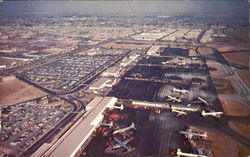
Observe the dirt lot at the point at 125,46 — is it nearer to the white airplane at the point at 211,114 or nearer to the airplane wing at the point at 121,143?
the white airplane at the point at 211,114

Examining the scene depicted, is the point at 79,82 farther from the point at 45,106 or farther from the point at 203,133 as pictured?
the point at 203,133

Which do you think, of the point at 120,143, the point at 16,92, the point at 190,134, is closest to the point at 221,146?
the point at 190,134

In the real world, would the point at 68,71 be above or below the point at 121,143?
above

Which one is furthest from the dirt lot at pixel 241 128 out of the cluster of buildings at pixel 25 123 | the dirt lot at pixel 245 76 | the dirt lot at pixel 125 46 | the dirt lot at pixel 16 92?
the dirt lot at pixel 125 46

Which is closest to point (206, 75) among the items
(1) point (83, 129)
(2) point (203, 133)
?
(2) point (203, 133)

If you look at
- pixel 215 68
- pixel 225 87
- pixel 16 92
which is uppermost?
pixel 215 68

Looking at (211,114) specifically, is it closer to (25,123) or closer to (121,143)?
(121,143)
